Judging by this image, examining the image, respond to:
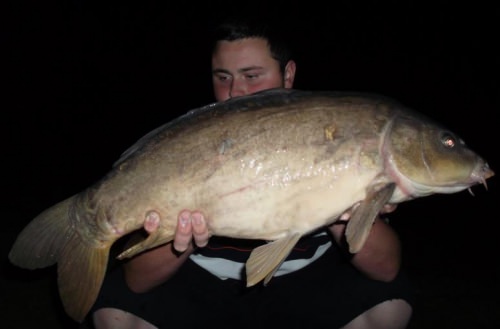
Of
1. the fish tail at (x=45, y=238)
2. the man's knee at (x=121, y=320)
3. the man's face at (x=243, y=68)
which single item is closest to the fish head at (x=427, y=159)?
the man's face at (x=243, y=68)

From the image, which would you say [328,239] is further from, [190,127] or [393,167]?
[190,127]

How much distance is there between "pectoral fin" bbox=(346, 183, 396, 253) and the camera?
5.88ft

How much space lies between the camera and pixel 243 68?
282 centimetres

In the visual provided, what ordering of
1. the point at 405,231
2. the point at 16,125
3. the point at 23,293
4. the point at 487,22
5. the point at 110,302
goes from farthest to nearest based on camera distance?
the point at 487,22 → the point at 16,125 → the point at 405,231 → the point at 23,293 → the point at 110,302

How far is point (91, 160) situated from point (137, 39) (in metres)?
18.4

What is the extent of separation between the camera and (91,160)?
9273mm

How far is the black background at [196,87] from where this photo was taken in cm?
380

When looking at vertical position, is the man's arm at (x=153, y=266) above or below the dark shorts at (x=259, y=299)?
above

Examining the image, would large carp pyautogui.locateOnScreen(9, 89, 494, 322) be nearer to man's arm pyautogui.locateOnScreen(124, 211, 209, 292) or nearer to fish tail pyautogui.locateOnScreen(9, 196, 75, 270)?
fish tail pyautogui.locateOnScreen(9, 196, 75, 270)

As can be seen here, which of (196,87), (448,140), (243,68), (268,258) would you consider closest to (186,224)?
(268,258)

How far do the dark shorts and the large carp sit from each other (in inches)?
26.3

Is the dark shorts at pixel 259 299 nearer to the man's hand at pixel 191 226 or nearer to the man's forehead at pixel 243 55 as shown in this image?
the man's hand at pixel 191 226

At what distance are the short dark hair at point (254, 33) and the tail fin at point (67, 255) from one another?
1.45 meters

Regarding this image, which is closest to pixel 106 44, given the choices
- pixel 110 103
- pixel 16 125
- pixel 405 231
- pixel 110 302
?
pixel 110 103
